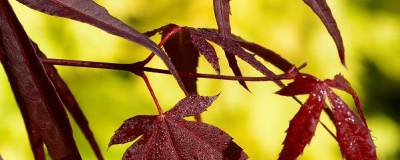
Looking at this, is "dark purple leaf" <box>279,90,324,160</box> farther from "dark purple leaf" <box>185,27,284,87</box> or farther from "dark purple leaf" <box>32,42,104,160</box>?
"dark purple leaf" <box>32,42,104,160</box>

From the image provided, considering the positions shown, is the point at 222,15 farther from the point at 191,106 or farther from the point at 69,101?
the point at 69,101

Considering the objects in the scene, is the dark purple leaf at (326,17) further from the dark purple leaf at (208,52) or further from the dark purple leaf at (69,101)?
the dark purple leaf at (69,101)

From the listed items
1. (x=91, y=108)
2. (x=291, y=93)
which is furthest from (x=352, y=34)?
(x=291, y=93)

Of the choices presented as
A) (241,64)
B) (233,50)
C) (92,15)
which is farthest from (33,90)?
(241,64)

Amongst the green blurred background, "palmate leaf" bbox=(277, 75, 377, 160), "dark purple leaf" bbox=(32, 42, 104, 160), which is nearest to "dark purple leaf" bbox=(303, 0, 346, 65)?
"palmate leaf" bbox=(277, 75, 377, 160)

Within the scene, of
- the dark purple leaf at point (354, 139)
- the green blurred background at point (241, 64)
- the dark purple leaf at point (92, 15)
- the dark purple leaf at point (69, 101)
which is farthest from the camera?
the green blurred background at point (241, 64)

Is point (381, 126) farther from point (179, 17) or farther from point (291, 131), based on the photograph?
point (291, 131)

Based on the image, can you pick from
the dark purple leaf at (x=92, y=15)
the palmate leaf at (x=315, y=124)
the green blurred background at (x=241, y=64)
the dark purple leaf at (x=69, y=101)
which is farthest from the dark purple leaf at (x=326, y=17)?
the green blurred background at (x=241, y=64)
